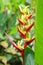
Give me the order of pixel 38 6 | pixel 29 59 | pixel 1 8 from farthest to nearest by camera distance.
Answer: pixel 1 8 < pixel 29 59 < pixel 38 6

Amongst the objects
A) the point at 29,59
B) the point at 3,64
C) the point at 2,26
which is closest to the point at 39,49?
the point at 29,59

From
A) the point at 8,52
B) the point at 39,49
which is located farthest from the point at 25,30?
the point at 8,52

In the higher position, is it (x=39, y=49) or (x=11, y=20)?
(x=39, y=49)

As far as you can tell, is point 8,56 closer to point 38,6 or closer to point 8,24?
point 8,24

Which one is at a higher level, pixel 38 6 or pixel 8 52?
pixel 38 6

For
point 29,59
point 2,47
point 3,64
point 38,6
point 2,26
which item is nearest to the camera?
point 38,6

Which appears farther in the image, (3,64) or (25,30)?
(3,64)

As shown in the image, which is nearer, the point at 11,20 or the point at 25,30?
the point at 25,30

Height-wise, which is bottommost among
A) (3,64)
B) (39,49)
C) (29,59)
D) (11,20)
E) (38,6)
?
(3,64)

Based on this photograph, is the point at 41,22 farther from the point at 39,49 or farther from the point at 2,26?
the point at 2,26
